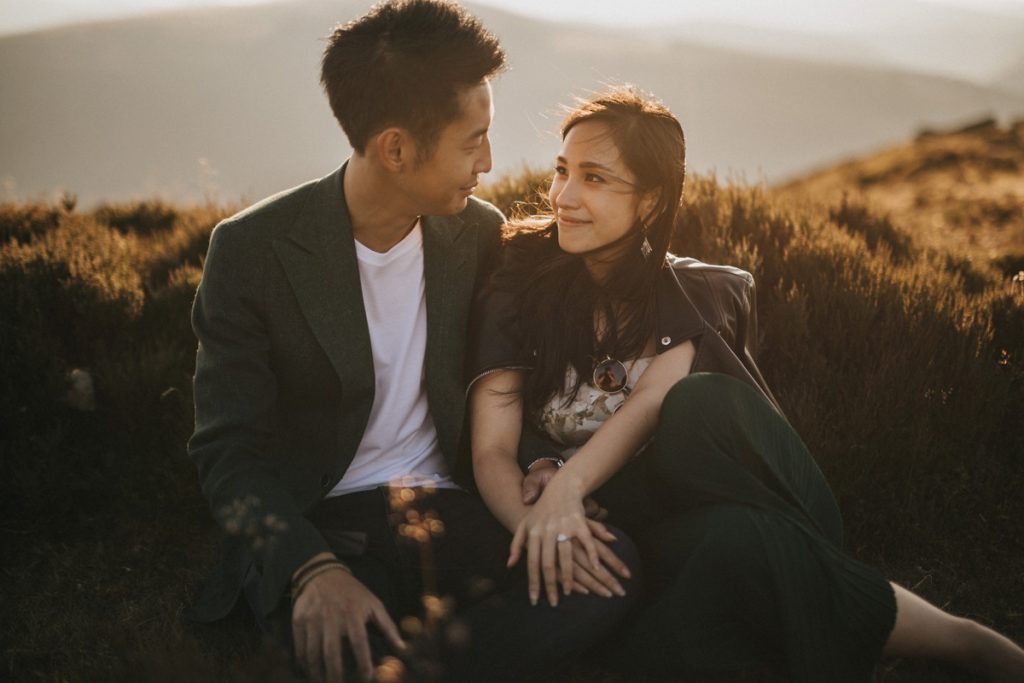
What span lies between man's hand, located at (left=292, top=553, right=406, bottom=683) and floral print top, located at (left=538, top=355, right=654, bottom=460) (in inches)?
38.1

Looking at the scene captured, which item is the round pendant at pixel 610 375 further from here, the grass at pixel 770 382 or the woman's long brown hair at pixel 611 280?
the grass at pixel 770 382

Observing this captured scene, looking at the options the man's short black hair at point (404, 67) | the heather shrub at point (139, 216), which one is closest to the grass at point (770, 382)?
the man's short black hair at point (404, 67)

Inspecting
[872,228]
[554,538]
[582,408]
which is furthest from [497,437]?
[872,228]

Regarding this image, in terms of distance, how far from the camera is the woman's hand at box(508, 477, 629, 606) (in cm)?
228

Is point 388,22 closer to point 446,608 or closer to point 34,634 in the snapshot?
point 446,608

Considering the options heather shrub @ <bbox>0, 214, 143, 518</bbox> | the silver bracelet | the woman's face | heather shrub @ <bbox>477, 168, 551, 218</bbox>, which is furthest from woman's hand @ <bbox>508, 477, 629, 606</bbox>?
heather shrub @ <bbox>477, 168, 551, 218</bbox>

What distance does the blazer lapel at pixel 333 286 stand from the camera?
8.59 feet

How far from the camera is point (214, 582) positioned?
9.21ft

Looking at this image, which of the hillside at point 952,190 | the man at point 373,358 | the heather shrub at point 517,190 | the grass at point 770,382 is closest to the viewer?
the man at point 373,358

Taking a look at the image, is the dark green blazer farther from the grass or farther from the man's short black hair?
the grass

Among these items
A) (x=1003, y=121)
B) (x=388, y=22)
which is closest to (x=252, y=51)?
(x=1003, y=121)

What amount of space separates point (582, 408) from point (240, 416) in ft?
3.83

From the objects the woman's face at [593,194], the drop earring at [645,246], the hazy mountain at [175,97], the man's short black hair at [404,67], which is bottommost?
the hazy mountain at [175,97]

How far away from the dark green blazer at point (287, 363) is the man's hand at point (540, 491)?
1.15 feet
